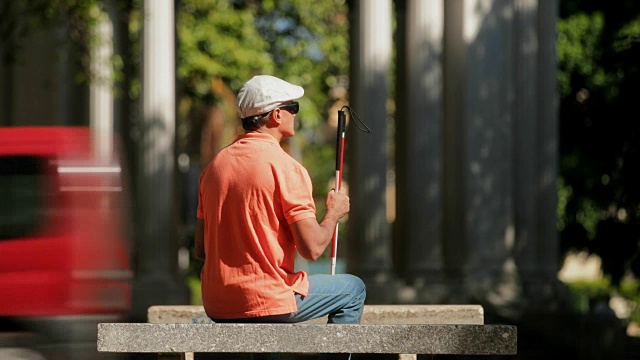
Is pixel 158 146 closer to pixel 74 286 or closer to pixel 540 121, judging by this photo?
pixel 540 121

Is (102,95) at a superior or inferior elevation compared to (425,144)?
superior

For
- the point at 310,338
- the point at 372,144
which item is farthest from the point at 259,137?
the point at 372,144

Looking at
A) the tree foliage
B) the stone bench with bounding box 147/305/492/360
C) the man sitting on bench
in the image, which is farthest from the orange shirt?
the tree foliage

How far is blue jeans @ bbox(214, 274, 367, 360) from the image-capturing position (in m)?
7.49

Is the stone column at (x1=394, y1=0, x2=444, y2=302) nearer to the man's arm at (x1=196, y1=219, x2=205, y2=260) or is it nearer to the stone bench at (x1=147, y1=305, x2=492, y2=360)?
the stone bench at (x1=147, y1=305, x2=492, y2=360)

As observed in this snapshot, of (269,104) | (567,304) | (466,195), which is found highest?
(269,104)

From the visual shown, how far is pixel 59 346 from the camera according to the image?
1279 centimetres

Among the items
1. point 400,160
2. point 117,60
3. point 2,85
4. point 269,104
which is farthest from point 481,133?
point 269,104

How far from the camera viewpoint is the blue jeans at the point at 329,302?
749cm

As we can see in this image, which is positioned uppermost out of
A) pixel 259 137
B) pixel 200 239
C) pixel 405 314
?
pixel 259 137

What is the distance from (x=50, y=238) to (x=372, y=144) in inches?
548

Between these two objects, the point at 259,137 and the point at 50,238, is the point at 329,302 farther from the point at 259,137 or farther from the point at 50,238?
the point at 50,238

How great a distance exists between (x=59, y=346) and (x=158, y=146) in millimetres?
13252

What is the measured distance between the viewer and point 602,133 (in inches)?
1035
